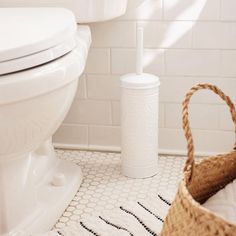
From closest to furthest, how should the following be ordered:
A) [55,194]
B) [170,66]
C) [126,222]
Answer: [126,222], [55,194], [170,66]

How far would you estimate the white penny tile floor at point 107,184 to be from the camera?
1.48 meters

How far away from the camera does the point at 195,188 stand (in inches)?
41.7

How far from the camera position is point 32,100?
1.12 meters

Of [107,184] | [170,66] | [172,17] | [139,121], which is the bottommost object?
[107,184]

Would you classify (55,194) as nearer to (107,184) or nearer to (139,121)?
(107,184)

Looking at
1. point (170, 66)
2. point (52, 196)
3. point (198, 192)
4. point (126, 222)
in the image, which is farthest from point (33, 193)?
point (170, 66)

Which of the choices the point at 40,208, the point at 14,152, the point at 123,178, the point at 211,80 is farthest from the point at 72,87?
the point at 211,80

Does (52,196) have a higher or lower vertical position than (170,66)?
lower

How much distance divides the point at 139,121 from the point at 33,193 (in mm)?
383

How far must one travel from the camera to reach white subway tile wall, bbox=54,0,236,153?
5.49 feet

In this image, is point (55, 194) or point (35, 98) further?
point (55, 194)

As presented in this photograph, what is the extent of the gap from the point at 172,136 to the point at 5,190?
679 mm

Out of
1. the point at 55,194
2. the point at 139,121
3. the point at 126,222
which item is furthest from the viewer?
the point at 139,121

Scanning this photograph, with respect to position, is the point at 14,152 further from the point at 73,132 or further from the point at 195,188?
the point at 73,132
